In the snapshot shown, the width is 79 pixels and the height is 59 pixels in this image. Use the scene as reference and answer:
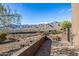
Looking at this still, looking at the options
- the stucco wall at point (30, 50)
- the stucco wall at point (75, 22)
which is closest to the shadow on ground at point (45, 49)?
the stucco wall at point (30, 50)

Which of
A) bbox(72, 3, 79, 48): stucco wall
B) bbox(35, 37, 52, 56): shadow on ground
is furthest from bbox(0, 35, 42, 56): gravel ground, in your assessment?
bbox(72, 3, 79, 48): stucco wall

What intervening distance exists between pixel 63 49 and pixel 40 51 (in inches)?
20.8

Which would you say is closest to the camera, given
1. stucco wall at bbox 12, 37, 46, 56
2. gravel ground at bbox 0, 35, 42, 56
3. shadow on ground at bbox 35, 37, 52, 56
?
stucco wall at bbox 12, 37, 46, 56

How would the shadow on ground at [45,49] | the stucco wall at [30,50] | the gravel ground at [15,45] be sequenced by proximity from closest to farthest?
the stucco wall at [30,50], the gravel ground at [15,45], the shadow on ground at [45,49]

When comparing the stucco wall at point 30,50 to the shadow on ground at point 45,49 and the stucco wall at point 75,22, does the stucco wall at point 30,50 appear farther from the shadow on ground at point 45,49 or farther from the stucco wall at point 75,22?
the stucco wall at point 75,22

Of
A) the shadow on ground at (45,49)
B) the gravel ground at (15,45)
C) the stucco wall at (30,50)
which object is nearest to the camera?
the stucco wall at (30,50)

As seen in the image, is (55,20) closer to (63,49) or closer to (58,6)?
(58,6)

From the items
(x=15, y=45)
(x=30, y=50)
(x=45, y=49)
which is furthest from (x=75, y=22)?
(x=15, y=45)

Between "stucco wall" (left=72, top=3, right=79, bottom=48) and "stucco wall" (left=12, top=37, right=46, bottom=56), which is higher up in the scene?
"stucco wall" (left=72, top=3, right=79, bottom=48)

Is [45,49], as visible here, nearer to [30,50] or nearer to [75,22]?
[30,50]

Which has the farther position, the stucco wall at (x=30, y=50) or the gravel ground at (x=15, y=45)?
the gravel ground at (x=15, y=45)

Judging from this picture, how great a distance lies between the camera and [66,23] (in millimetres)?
4613

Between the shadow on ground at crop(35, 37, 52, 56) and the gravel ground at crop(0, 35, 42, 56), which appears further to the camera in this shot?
the shadow on ground at crop(35, 37, 52, 56)

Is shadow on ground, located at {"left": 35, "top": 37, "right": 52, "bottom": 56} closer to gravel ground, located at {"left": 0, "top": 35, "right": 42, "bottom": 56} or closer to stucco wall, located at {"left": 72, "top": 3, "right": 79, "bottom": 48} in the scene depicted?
gravel ground, located at {"left": 0, "top": 35, "right": 42, "bottom": 56}
